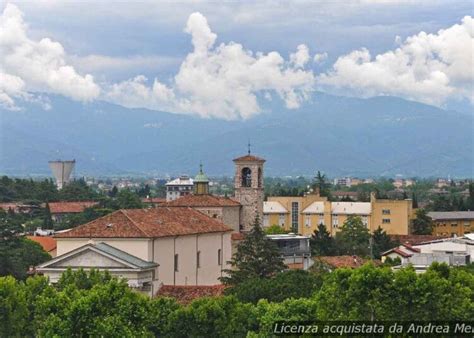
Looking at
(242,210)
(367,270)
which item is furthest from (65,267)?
(242,210)

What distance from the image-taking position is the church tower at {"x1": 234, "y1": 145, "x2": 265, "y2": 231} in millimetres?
71812

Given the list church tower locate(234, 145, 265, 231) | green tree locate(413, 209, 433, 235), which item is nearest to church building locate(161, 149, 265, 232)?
church tower locate(234, 145, 265, 231)

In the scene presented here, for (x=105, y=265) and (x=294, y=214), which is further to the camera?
(x=294, y=214)

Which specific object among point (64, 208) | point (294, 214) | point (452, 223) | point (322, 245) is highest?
point (64, 208)

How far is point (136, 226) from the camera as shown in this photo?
165 feet

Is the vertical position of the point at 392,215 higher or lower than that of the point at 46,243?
higher

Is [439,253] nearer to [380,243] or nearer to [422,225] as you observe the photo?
[380,243]

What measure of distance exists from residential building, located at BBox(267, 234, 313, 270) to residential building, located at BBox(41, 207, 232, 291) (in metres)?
11.5

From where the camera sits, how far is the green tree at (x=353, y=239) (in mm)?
86562

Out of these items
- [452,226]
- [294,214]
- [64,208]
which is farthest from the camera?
[64,208]

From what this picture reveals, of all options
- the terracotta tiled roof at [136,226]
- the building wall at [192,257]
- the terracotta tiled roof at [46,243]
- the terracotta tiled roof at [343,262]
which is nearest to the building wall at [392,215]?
the terracotta tiled roof at [46,243]

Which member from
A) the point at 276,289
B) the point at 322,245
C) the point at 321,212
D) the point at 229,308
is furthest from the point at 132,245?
the point at 321,212

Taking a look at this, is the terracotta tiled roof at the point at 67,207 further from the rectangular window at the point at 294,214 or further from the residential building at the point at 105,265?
the residential building at the point at 105,265

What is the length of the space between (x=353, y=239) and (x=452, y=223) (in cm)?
2076
